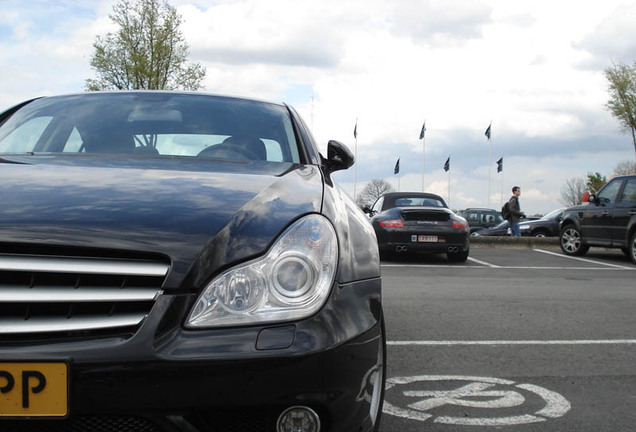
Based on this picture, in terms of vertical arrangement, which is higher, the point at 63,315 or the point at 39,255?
the point at 39,255

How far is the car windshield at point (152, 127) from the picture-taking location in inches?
128

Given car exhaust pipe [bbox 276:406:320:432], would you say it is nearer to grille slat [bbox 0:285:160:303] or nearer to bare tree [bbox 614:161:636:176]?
grille slat [bbox 0:285:160:303]

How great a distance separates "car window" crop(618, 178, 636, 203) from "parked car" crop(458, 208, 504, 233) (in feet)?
54.6

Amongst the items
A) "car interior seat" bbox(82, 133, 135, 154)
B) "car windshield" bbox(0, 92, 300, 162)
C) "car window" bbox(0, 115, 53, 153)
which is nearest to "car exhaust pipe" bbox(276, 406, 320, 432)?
"car windshield" bbox(0, 92, 300, 162)

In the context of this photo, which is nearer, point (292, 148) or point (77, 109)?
point (292, 148)

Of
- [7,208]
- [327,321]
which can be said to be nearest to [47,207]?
[7,208]

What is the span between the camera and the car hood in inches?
72.7

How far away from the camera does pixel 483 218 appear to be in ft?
99.7

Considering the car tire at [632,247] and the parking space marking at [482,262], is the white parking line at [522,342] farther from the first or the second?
the car tire at [632,247]

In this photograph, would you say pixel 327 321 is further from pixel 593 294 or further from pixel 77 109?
pixel 593 294

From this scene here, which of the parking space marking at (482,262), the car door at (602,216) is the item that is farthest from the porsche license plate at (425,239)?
the car door at (602,216)

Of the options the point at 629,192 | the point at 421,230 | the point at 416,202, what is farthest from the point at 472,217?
the point at 421,230

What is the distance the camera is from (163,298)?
5.88 ft

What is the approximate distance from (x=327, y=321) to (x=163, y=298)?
1.47 ft
